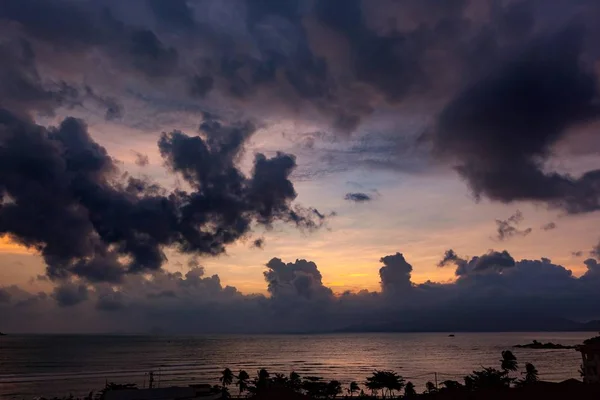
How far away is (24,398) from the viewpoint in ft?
300

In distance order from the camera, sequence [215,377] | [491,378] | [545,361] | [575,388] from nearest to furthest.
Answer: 1. [575,388]
2. [491,378]
3. [215,377]
4. [545,361]

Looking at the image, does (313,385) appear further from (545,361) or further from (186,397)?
(545,361)

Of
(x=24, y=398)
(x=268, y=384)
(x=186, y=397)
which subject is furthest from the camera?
(x=24, y=398)

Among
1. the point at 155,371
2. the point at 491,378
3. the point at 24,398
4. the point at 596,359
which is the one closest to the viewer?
the point at 596,359

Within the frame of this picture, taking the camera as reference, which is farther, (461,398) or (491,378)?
(491,378)

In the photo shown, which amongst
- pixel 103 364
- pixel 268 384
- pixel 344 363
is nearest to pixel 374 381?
pixel 268 384

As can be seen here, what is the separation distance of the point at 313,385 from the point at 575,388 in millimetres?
39654

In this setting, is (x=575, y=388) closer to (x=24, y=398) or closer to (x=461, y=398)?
(x=461, y=398)

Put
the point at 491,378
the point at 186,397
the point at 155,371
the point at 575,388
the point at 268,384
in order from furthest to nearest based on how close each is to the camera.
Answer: the point at 155,371 < the point at 268,384 < the point at 491,378 < the point at 186,397 < the point at 575,388

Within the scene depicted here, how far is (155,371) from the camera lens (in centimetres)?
14338

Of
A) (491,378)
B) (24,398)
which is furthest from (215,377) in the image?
(491,378)

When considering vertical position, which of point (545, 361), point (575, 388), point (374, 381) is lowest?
point (545, 361)

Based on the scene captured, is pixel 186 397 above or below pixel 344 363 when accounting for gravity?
above

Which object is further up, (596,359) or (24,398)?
(596,359)
